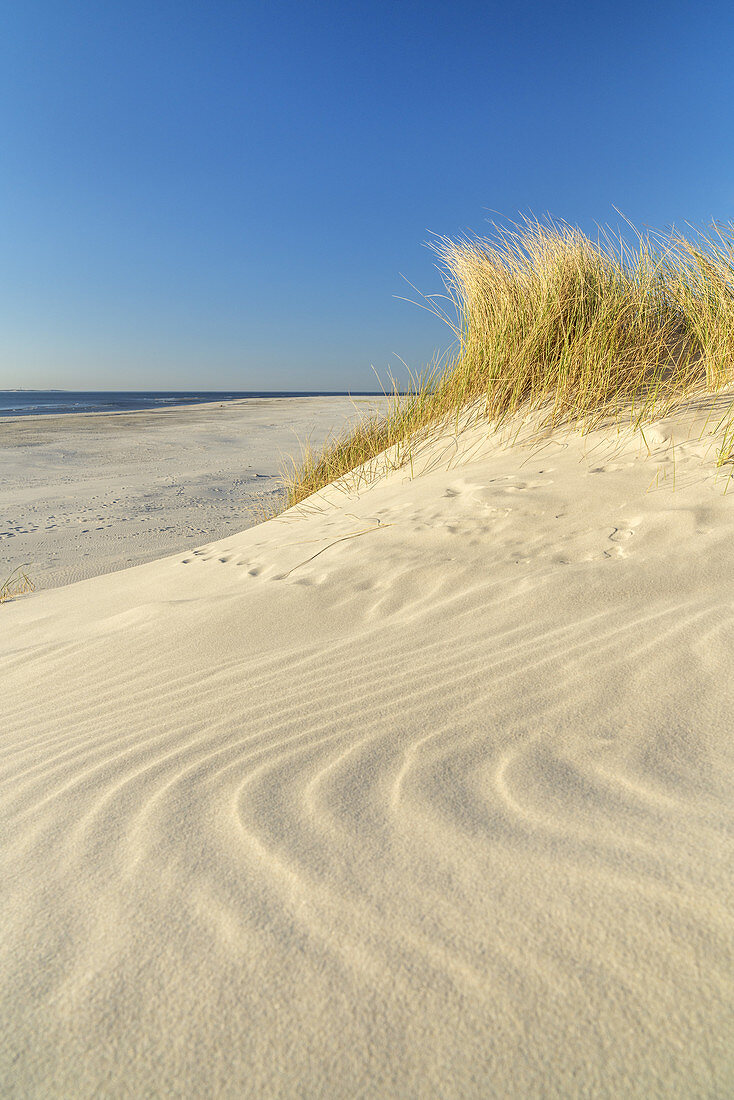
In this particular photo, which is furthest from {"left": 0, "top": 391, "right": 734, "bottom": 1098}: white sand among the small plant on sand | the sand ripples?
the small plant on sand

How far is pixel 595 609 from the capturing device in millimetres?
2014

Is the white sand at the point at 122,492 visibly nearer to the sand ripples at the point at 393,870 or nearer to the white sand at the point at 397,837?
the white sand at the point at 397,837

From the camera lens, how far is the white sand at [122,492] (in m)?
5.30

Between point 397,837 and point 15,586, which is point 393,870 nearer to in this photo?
point 397,837

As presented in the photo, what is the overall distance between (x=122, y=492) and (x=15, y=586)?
383cm

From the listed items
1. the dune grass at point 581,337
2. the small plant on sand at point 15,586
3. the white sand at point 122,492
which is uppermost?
the dune grass at point 581,337

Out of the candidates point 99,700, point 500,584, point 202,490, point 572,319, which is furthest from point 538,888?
point 202,490

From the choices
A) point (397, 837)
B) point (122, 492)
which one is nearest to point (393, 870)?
point (397, 837)

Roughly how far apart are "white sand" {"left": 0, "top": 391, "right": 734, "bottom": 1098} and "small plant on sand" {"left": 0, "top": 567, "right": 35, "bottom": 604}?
1911 millimetres

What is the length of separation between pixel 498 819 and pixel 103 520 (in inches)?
237

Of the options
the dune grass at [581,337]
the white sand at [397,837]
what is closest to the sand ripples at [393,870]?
the white sand at [397,837]

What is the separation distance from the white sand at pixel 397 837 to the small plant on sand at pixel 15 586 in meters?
1.91

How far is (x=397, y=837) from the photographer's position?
1203 millimetres

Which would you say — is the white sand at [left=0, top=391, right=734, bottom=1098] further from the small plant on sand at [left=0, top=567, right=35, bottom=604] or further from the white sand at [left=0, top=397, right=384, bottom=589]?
the white sand at [left=0, top=397, right=384, bottom=589]
